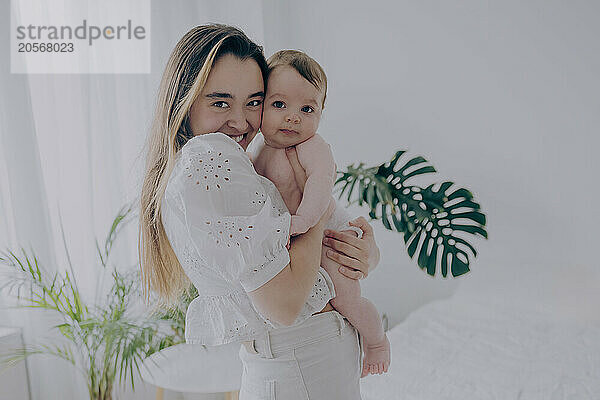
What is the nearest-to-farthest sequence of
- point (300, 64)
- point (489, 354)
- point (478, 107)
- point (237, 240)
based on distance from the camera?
point (237, 240), point (300, 64), point (489, 354), point (478, 107)

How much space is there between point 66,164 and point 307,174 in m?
1.47

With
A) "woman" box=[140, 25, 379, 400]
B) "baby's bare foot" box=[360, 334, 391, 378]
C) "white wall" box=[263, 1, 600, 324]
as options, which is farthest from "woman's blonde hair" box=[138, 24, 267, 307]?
"white wall" box=[263, 1, 600, 324]

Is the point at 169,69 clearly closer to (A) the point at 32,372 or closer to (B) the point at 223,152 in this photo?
(B) the point at 223,152

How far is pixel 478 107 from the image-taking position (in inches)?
113

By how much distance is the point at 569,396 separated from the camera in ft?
6.09

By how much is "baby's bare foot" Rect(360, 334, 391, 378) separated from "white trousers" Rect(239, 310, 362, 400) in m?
0.16

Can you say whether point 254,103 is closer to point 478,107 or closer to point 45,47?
point 45,47

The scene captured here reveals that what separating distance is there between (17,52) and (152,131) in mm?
1377

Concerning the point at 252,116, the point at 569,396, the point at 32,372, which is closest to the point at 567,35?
the point at 569,396

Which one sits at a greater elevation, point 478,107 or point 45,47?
point 45,47

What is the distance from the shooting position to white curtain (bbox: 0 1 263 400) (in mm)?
2225

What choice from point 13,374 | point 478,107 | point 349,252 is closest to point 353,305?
point 349,252

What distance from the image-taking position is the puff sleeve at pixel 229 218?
926 millimetres

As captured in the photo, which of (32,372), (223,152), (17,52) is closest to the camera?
(223,152)
